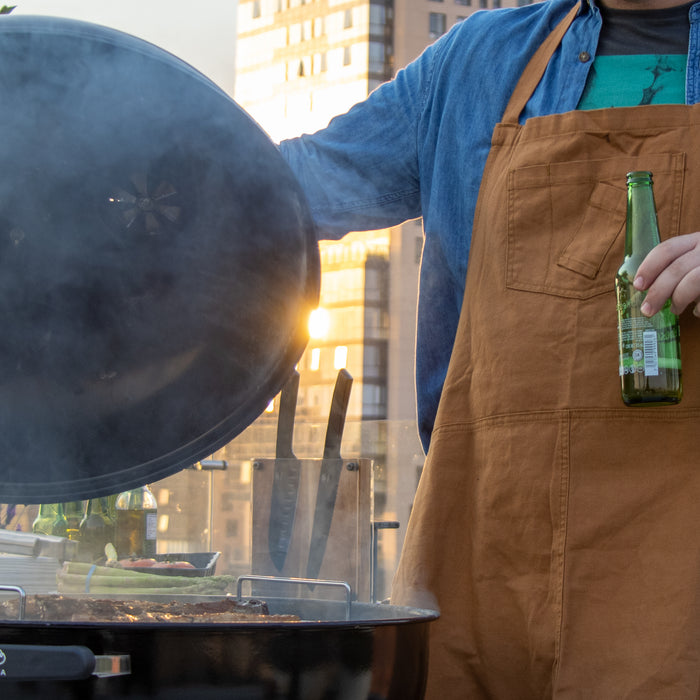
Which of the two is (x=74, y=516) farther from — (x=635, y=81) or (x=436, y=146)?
(x=635, y=81)

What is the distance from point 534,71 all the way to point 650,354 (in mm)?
434

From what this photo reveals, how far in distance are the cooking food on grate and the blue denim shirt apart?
32cm

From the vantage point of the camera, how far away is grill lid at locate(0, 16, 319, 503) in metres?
1.07

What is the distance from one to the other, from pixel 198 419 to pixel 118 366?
117 mm

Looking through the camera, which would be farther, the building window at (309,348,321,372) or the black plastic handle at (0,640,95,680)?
the building window at (309,348,321,372)

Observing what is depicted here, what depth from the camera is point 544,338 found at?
41.1 inches

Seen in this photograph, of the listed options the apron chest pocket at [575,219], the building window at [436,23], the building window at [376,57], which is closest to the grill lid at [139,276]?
the apron chest pocket at [575,219]

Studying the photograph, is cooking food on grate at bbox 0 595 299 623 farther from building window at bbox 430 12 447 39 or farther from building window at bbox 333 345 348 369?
building window at bbox 430 12 447 39

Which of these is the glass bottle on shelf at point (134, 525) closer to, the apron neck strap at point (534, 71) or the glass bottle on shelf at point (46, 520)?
the glass bottle on shelf at point (46, 520)

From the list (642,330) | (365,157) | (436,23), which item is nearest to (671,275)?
(642,330)

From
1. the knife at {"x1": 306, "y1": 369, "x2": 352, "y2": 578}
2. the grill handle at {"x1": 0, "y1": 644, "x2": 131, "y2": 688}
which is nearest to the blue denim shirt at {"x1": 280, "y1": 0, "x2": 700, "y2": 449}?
the knife at {"x1": 306, "y1": 369, "x2": 352, "y2": 578}

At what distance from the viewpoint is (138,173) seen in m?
1.10

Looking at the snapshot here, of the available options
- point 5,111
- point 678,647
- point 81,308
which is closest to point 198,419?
point 81,308

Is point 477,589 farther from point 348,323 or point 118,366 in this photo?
point 348,323
